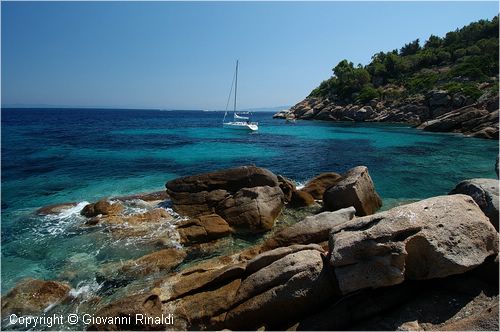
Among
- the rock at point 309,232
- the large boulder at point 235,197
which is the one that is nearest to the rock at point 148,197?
the large boulder at point 235,197

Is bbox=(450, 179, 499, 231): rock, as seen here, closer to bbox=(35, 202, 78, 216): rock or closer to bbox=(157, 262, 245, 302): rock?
bbox=(157, 262, 245, 302): rock

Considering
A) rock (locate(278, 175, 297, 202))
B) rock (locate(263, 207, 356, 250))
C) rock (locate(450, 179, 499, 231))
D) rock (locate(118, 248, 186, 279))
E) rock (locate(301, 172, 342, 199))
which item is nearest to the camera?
rock (locate(450, 179, 499, 231))

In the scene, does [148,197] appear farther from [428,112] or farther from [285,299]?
[428,112]

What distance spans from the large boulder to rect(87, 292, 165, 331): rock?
7085 millimetres

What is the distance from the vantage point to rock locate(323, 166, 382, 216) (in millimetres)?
15906

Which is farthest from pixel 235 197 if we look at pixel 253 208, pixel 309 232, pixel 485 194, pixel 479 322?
pixel 479 322

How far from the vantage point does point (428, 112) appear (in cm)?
7544

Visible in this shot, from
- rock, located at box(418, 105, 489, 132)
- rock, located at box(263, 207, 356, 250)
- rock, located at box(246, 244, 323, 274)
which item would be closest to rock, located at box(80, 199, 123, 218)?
rock, located at box(263, 207, 356, 250)

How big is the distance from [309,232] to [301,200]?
648 cm

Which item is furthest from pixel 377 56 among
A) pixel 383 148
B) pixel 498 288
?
pixel 498 288

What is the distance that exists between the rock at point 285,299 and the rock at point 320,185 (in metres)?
11.6

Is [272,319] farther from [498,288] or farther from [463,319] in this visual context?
[498,288]

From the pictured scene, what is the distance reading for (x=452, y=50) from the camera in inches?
4188

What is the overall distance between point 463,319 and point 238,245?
8753mm
